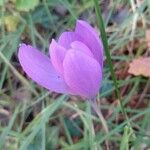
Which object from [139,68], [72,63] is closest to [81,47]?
[72,63]

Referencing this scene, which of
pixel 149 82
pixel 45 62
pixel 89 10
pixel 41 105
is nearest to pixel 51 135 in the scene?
pixel 41 105

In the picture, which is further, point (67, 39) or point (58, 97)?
point (58, 97)

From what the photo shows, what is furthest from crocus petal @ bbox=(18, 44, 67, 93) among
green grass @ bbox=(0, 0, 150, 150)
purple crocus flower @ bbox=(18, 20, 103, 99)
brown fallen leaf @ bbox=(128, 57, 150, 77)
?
brown fallen leaf @ bbox=(128, 57, 150, 77)

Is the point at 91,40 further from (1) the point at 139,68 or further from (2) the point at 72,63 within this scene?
(1) the point at 139,68

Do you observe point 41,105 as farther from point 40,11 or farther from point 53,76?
point 53,76

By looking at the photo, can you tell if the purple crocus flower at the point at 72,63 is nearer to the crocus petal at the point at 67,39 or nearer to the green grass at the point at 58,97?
the crocus petal at the point at 67,39

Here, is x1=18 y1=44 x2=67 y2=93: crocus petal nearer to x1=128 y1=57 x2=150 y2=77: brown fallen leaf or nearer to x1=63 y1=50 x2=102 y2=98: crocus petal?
x1=63 y1=50 x2=102 y2=98: crocus petal

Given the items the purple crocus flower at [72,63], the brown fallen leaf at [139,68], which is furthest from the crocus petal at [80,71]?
the brown fallen leaf at [139,68]
